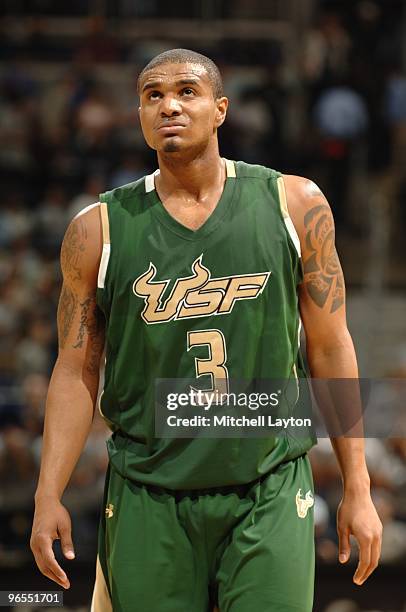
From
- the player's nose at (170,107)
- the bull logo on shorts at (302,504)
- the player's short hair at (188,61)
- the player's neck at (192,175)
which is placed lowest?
the bull logo on shorts at (302,504)

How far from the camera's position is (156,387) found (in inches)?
151

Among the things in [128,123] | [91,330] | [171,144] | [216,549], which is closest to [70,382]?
[91,330]

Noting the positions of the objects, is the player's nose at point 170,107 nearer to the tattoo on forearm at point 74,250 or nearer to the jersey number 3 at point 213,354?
the tattoo on forearm at point 74,250

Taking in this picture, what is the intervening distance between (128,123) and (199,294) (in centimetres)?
924

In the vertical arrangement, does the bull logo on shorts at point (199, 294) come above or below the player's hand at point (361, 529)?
above

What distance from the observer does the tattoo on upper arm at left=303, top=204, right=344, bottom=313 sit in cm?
389

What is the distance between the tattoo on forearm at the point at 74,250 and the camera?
12.8ft

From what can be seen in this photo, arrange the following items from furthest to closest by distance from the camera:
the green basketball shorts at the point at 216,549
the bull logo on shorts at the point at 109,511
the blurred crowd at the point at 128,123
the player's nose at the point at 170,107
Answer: the blurred crowd at the point at 128,123, the bull logo on shorts at the point at 109,511, the player's nose at the point at 170,107, the green basketball shorts at the point at 216,549

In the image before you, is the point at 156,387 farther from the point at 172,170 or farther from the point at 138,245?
the point at 172,170

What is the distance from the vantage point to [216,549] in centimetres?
377

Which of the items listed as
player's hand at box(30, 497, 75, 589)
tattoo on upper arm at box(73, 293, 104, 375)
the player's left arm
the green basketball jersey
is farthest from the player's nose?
player's hand at box(30, 497, 75, 589)

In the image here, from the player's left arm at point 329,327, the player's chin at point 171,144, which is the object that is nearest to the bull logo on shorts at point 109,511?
the player's left arm at point 329,327

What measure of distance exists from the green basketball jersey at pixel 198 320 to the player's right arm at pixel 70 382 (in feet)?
0.20

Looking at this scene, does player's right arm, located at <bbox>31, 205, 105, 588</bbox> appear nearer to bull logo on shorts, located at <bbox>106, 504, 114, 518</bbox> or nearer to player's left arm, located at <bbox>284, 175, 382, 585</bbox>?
bull logo on shorts, located at <bbox>106, 504, 114, 518</bbox>
